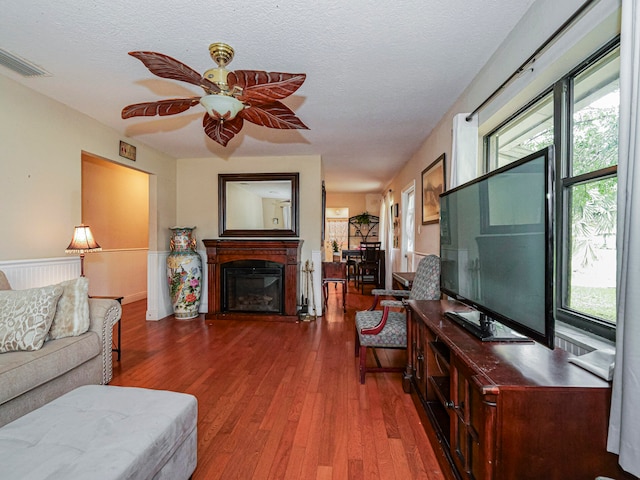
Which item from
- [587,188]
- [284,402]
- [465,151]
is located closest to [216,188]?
[284,402]

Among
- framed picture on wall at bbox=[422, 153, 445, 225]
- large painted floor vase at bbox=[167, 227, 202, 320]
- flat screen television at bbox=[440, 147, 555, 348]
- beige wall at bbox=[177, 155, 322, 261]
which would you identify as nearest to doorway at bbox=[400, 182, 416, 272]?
framed picture on wall at bbox=[422, 153, 445, 225]

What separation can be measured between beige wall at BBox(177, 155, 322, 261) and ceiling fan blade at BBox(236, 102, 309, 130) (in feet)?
8.13

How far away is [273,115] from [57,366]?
1988 mm

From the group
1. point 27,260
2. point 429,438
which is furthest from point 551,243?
point 27,260

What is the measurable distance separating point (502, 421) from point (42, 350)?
7.79 feet

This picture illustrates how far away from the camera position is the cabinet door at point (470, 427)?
972 mm

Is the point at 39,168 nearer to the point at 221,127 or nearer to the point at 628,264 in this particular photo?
the point at 221,127

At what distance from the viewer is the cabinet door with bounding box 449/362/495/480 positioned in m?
0.97

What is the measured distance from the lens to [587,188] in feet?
4.47

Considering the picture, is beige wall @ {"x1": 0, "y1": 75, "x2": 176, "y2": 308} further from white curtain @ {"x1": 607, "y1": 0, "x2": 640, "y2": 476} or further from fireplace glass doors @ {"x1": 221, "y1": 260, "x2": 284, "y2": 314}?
white curtain @ {"x1": 607, "y1": 0, "x2": 640, "y2": 476}

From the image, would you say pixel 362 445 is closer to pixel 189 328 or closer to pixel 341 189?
pixel 189 328

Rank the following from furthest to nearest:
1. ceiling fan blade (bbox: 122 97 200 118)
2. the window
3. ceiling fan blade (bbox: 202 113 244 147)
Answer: ceiling fan blade (bbox: 202 113 244 147), ceiling fan blade (bbox: 122 97 200 118), the window

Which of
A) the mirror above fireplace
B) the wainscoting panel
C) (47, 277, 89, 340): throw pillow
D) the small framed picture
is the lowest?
(47, 277, 89, 340): throw pillow

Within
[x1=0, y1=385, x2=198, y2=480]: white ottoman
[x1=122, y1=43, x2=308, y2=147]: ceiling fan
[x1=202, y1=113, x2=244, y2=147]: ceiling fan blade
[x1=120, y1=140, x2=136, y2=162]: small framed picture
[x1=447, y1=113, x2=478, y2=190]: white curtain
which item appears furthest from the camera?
[x1=120, y1=140, x2=136, y2=162]: small framed picture
